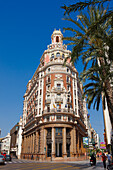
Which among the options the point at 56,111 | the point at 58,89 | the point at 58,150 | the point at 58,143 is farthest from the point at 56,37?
the point at 58,150

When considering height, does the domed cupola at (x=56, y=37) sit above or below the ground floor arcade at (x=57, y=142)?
above

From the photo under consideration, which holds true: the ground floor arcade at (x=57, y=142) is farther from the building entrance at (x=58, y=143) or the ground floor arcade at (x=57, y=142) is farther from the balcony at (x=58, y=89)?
the balcony at (x=58, y=89)

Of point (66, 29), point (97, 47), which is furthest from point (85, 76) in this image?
point (66, 29)

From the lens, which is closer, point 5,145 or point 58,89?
point 58,89

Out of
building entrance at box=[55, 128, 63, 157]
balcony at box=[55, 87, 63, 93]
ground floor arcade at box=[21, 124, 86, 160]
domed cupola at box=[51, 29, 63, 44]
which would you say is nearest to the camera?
ground floor arcade at box=[21, 124, 86, 160]

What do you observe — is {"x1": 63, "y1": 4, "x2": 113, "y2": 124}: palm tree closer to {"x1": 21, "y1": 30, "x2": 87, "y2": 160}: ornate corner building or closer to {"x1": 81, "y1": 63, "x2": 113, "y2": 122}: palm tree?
{"x1": 81, "y1": 63, "x2": 113, "y2": 122}: palm tree

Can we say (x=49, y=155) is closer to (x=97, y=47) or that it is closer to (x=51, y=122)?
(x=51, y=122)

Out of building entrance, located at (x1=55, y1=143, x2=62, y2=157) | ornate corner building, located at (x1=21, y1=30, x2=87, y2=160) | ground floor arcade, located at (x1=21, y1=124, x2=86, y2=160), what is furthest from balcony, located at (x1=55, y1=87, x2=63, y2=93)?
building entrance, located at (x1=55, y1=143, x2=62, y2=157)

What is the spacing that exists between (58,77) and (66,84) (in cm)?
292

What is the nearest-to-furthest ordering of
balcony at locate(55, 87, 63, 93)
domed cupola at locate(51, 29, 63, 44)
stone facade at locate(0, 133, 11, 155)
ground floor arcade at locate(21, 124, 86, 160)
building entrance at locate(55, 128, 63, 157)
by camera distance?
ground floor arcade at locate(21, 124, 86, 160) < building entrance at locate(55, 128, 63, 157) < balcony at locate(55, 87, 63, 93) < domed cupola at locate(51, 29, 63, 44) < stone facade at locate(0, 133, 11, 155)

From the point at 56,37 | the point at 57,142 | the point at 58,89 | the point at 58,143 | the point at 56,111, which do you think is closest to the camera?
the point at 57,142

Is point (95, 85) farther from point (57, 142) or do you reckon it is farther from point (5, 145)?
point (5, 145)

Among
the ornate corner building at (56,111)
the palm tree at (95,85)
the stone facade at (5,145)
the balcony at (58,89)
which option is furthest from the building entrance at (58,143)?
the stone facade at (5,145)

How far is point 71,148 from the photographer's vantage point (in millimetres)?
38125
